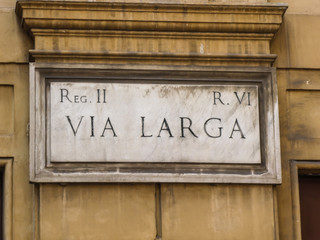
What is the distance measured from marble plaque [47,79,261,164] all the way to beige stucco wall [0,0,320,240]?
11.5 inches

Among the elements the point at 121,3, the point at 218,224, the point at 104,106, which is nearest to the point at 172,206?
the point at 218,224

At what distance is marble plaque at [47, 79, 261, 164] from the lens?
34.4 ft

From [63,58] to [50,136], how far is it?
77 centimetres

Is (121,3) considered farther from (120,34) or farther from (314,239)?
(314,239)

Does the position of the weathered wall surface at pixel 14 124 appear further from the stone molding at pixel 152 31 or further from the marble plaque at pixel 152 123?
the marble plaque at pixel 152 123

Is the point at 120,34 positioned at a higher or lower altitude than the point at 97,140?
higher

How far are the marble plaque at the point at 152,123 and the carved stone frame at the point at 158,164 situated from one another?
6 cm

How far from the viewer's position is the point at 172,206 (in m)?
10.4

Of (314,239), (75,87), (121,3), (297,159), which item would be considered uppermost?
(121,3)

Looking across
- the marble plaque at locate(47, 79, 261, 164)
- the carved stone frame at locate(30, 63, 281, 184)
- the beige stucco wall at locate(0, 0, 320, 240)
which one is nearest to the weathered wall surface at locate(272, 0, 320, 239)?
the beige stucco wall at locate(0, 0, 320, 240)

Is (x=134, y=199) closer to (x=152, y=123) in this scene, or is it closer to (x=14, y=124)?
(x=152, y=123)

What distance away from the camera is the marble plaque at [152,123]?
10.5 meters

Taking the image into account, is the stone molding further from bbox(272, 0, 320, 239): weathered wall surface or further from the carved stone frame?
bbox(272, 0, 320, 239): weathered wall surface

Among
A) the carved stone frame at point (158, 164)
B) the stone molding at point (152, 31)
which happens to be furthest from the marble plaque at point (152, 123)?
the stone molding at point (152, 31)
